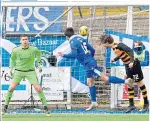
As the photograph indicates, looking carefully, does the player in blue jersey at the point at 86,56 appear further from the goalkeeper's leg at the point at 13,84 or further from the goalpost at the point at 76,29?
the goalkeeper's leg at the point at 13,84

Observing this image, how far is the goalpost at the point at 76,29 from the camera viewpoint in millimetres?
15133

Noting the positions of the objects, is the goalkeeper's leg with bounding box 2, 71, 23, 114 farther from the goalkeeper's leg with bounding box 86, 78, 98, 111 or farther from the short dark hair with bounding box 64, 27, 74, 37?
the goalkeeper's leg with bounding box 86, 78, 98, 111

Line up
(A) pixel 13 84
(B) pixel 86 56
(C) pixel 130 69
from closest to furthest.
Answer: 1. (A) pixel 13 84
2. (C) pixel 130 69
3. (B) pixel 86 56

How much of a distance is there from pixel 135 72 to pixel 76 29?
314 centimetres

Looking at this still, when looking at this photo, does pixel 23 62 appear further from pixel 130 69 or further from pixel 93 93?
pixel 130 69

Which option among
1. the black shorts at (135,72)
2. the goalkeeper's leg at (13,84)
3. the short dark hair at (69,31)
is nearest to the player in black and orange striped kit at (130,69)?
the black shorts at (135,72)

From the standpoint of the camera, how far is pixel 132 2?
9484 millimetres

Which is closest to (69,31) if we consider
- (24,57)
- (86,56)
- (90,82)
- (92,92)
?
(86,56)

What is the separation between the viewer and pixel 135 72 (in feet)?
45.1

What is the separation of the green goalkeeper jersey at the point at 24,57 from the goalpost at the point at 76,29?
1.73 meters

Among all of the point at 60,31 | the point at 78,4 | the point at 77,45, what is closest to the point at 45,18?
the point at 60,31

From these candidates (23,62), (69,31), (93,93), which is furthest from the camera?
(93,93)

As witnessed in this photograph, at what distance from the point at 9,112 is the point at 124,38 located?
348 centimetres

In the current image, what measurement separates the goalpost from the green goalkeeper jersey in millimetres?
1733
